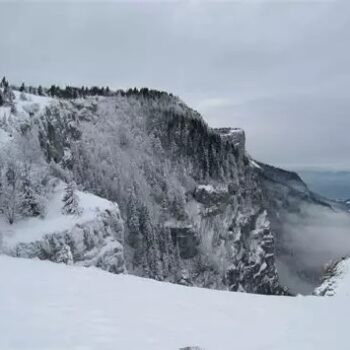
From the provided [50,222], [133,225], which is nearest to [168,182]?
[133,225]

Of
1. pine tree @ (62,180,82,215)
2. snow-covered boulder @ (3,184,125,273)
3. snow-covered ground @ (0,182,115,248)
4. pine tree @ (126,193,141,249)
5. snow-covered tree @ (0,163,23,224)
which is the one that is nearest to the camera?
snow-covered boulder @ (3,184,125,273)

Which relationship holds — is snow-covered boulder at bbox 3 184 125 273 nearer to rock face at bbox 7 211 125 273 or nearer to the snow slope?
rock face at bbox 7 211 125 273

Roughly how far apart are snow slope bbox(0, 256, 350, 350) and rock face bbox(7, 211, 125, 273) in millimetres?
16843

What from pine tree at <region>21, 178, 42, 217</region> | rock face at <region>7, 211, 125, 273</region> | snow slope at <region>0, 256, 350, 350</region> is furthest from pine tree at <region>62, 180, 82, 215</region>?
snow slope at <region>0, 256, 350, 350</region>

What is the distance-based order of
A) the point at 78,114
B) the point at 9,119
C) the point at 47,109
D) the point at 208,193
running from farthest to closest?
the point at 208,193 → the point at 78,114 → the point at 47,109 → the point at 9,119

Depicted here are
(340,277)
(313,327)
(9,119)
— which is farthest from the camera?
(9,119)

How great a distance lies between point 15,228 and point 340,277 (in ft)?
77.2

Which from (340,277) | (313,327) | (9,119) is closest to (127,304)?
(313,327)

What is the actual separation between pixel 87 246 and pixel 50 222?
3129 mm

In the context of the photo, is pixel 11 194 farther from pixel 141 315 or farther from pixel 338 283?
pixel 141 315

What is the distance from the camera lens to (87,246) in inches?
1379

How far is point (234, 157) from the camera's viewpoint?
404 ft

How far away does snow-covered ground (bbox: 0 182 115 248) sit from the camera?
109 feet

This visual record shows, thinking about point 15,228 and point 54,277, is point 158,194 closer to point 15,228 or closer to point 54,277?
point 15,228
